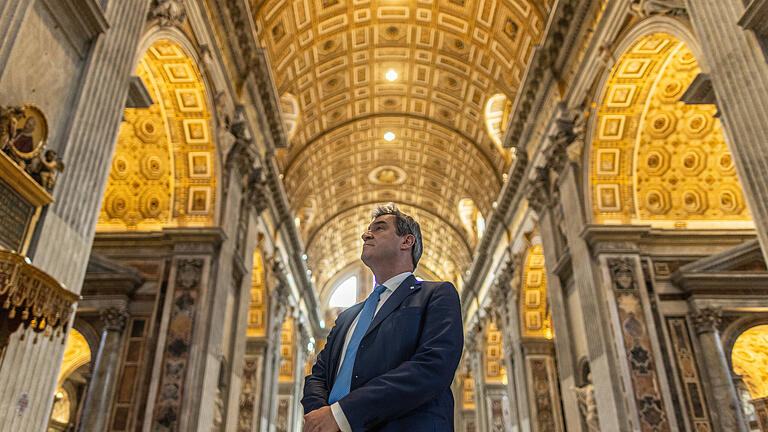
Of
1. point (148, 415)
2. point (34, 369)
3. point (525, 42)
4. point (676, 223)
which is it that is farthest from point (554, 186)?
point (34, 369)

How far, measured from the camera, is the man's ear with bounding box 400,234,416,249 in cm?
237

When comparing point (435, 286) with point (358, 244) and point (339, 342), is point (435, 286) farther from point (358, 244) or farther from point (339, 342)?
point (358, 244)

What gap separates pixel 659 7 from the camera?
8.01 metres

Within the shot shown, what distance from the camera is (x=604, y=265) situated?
10109 millimetres

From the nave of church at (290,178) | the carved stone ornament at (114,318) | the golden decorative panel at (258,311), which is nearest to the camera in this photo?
the nave of church at (290,178)

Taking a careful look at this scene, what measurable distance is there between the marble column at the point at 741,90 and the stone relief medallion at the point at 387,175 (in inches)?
735

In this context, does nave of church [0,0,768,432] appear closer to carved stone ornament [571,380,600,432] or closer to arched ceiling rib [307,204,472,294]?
carved stone ornament [571,380,600,432]

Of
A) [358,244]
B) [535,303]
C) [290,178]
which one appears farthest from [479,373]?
[358,244]

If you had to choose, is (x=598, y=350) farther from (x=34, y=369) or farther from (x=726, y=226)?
(x=34, y=369)

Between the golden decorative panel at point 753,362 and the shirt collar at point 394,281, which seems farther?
the golden decorative panel at point 753,362

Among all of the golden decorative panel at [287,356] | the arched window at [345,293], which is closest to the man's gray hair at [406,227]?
the golden decorative panel at [287,356]

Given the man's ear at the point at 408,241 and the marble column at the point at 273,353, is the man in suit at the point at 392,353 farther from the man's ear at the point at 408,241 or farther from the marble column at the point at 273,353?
the marble column at the point at 273,353

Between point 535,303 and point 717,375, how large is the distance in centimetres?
728

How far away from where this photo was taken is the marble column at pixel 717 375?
29.7 ft
